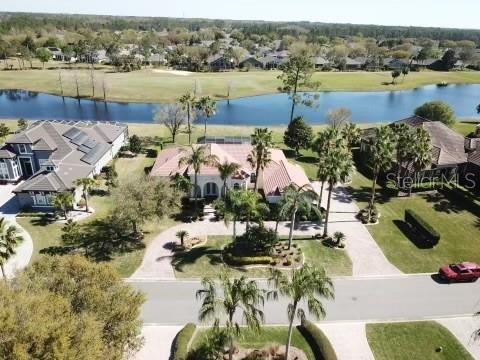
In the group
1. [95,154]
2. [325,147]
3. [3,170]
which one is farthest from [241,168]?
[3,170]

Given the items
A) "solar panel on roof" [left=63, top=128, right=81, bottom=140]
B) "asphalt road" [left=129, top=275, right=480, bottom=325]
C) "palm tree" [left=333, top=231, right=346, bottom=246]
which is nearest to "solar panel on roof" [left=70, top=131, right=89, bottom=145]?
"solar panel on roof" [left=63, top=128, right=81, bottom=140]

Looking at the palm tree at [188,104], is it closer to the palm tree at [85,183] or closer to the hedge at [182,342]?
the palm tree at [85,183]

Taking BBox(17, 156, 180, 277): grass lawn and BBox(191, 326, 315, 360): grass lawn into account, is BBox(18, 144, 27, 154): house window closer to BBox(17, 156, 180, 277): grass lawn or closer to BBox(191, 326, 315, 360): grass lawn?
BBox(17, 156, 180, 277): grass lawn

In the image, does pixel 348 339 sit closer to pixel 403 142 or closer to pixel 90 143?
pixel 403 142

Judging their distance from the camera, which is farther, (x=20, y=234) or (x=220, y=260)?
(x=20, y=234)

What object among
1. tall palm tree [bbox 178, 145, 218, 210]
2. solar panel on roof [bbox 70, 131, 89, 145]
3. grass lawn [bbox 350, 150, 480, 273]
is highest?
tall palm tree [bbox 178, 145, 218, 210]

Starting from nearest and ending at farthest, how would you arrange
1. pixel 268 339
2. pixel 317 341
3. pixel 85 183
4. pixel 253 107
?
pixel 317 341 → pixel 268 339 → pixel 85 183 → pixel 253 107
